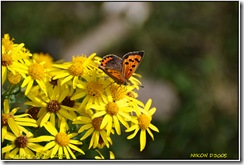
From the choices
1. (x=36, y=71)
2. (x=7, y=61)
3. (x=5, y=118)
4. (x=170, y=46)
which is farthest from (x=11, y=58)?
(x=170, y=46)

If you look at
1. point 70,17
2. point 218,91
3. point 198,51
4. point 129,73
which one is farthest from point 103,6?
point 129,73

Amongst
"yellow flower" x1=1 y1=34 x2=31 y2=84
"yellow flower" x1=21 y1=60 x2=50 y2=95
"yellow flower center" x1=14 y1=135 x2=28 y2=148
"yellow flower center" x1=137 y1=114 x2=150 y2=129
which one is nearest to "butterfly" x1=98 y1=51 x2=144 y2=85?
"yellow flower center" x1=137 y1=114 x2=150 y2=129

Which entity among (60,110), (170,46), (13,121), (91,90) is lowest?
(13,121)

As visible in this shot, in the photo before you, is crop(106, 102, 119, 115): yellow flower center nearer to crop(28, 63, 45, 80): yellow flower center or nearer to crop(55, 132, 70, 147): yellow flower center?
crop(55, 132, 70, 147): yellow flower center

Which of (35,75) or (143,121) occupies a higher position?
(35,75)

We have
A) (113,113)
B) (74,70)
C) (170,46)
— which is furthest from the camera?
(170,46)

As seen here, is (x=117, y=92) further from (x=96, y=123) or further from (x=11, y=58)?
(x=11, y=58)

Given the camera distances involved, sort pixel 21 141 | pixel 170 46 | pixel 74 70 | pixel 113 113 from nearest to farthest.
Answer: pixel 21 141, pixel 113 113, pixel 74 70, pixel 170 46
